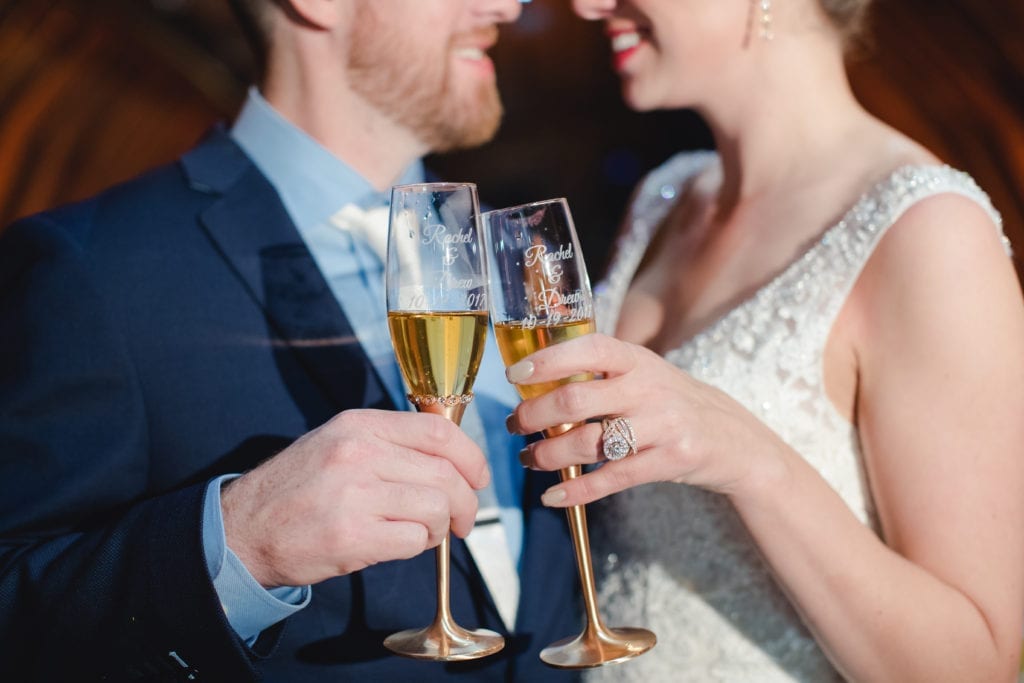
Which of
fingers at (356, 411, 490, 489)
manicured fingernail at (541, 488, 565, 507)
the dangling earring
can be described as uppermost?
the dangling earring

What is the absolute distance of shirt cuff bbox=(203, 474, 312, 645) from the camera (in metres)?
1.50

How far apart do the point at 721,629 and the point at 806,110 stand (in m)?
1.19

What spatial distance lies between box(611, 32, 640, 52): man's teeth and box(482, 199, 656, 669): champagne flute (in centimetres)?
105

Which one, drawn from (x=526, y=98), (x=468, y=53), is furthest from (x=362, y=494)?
(x=526, y=98)

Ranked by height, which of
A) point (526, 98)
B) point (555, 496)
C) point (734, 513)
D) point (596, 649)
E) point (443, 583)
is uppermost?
point (555, 496)

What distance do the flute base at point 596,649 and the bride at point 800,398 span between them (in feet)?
0.82

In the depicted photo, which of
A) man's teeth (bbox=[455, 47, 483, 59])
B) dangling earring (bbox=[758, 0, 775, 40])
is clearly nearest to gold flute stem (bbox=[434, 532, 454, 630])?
man's teeth (bbox=[455, 47, 483, 59])

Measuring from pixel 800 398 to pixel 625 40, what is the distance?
3.25 ft

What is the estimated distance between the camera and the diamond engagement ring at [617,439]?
149 centimetres

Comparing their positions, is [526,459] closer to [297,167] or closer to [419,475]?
[419,475]

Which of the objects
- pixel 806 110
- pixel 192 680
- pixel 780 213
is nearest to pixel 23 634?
pixel 192 680

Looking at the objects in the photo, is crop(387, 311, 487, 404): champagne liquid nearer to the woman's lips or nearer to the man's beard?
the man's beard

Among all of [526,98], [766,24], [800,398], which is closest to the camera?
[800,398]

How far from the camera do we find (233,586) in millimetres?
1524
